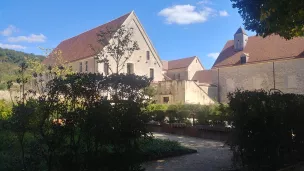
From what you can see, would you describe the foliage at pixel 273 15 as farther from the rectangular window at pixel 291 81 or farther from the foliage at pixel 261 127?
the rectangular window at pixel 291 81

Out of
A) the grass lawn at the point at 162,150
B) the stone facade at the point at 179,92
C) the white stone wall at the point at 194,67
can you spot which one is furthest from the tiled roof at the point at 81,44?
the grass lawn at the point at 162,150

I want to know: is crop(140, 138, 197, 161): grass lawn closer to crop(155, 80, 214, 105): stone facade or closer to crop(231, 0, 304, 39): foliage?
crop(231, 0, 304, 39): foliage

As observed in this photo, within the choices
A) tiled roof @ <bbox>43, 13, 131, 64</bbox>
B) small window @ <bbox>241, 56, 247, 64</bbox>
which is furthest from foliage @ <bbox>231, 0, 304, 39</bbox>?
small window @ <bbox>241, 56, 247, 64</bbox>

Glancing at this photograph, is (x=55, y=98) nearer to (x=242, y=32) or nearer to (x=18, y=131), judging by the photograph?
(x=18, y=131)

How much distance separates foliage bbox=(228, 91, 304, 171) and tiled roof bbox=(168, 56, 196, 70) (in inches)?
1904

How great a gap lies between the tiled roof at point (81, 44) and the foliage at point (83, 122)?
28.8 metres

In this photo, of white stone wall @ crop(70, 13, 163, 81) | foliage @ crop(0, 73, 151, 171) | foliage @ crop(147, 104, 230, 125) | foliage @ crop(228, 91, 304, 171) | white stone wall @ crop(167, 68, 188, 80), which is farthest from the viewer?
white stone wall @ crop(167, 68, 188, 80)

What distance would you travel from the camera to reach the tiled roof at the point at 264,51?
3388 centimetres

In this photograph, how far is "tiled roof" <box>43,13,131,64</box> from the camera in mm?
35219

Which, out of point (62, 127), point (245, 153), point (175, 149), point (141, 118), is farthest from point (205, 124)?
point (62, 127)

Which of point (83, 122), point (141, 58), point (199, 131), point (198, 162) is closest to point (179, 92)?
point (141, 58)

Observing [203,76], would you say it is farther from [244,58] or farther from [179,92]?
[179,92]

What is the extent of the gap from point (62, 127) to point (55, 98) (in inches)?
18.7

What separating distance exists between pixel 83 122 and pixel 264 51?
36.1 m
